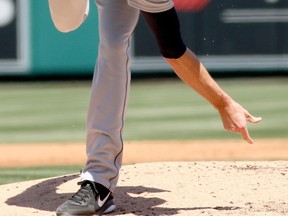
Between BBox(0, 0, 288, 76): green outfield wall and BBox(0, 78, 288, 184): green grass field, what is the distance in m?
0.23

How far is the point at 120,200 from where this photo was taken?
13.4ft

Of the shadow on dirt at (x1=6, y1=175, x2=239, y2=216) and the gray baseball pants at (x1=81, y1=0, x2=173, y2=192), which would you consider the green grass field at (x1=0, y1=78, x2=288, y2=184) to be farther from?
the gray baseball pants at (x1=81, y1=0, x2=173, y2=192)

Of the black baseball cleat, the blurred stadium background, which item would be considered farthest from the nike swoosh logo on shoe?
the blurred stadium background

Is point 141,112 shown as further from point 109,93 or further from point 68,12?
point 68,12

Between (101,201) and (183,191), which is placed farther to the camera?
(183,191)

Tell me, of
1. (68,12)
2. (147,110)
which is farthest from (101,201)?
(147,110)

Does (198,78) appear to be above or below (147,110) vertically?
above

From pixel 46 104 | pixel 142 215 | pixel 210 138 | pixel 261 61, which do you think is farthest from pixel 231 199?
pixel 261 61

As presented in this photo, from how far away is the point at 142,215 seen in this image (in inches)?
147

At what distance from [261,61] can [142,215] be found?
9079 millimetres

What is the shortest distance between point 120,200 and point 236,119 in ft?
2.24

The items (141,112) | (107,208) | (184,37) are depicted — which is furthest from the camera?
(184,37)

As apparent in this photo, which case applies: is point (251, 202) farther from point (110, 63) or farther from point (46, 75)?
point (46, 75)

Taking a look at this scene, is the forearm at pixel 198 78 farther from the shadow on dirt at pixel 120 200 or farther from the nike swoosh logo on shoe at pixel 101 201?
the nike swoosh logo on shoe at pixel 101 201
